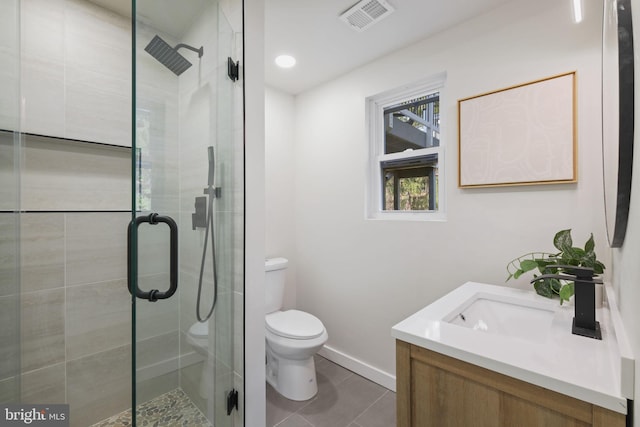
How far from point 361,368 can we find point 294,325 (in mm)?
680

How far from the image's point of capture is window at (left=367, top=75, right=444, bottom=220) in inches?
78.5

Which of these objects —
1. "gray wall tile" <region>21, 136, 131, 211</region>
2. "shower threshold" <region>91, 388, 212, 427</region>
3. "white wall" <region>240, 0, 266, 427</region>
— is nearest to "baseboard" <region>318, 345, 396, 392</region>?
"white wall" <region>240, 0, 266, 427</region>

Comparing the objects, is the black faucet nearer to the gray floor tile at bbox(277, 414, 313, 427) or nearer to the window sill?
the window sill

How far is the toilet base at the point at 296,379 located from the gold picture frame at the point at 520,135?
5.19 ft

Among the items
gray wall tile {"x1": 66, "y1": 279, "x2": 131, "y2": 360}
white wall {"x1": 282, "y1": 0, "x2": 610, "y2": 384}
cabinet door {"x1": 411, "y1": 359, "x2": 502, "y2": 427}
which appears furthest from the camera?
gray wall tile {"x1": 66, "y1": 279, "x2": 131, "y2": 360}

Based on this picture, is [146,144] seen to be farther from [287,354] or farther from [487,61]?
[487,61]

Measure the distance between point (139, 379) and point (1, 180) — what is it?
3.61 feet

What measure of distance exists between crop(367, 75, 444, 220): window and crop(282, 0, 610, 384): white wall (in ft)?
0.34

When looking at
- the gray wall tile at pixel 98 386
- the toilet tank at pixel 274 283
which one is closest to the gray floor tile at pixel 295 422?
the toilet tank at pixel 274 283

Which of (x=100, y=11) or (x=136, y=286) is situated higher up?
(x=100, y=11)

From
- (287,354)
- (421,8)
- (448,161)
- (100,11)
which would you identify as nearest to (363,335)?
(287,354)

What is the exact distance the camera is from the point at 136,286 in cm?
86

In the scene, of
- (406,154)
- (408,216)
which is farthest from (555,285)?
(406,154)

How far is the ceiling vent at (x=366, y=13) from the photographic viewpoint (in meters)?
1.58
